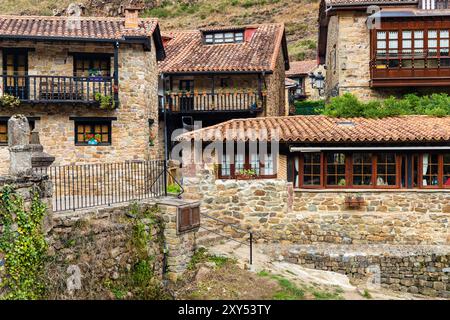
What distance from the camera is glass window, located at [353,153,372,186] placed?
54.3 ft

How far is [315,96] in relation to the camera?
155ft

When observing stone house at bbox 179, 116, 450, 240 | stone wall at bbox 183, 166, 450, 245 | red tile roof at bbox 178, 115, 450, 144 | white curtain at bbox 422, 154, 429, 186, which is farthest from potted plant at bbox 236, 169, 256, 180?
white curtain at bbox 422, 154, 429, 186

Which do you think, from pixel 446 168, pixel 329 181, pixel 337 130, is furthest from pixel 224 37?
pixel 446 168

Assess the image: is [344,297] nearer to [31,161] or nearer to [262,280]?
[262,280]

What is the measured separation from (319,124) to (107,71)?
933 cm

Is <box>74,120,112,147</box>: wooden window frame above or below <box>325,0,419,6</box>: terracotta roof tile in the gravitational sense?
below

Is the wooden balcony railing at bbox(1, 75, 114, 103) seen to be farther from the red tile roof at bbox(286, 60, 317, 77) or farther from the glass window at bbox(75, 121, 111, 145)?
the red tile roof at bbox(286, 60, 317, 77)

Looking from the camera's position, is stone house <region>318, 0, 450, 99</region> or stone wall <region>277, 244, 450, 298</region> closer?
stone wall <region>277, 244, 450, 298</region>

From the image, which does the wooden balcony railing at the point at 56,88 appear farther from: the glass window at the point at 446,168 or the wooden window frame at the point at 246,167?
the glass window at the point at 446,168

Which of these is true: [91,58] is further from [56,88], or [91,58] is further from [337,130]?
[337,130]

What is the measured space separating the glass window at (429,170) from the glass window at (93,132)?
1224 cm

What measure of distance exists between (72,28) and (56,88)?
2748mm

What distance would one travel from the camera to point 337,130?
16.8m

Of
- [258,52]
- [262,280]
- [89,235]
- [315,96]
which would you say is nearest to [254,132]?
[262,280]
